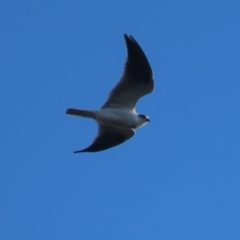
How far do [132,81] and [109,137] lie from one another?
5.01 ft

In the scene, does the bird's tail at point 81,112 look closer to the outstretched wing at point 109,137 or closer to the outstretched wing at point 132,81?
the outstretched wing at point 132,81

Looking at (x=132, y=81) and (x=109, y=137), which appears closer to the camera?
(x=132, y=81)

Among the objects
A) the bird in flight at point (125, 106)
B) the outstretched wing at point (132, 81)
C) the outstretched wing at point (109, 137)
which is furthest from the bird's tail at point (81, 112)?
the outstretched wing at point (109, 137)

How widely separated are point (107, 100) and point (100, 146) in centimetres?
113

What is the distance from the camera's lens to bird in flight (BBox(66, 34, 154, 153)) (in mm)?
28359

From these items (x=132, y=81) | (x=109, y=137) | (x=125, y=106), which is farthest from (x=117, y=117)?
(x=109, y=137)

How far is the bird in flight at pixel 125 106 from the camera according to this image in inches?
1117

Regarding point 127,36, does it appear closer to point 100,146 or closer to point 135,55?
point 135,55

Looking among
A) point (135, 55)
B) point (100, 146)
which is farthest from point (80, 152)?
point (135, 55)

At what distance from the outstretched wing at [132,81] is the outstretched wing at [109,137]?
644 millimetres

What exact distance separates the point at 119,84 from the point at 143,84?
50 centimetres

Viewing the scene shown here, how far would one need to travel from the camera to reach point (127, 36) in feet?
92.1

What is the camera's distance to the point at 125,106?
95.6 ft

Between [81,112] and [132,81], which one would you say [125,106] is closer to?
[132,81]
